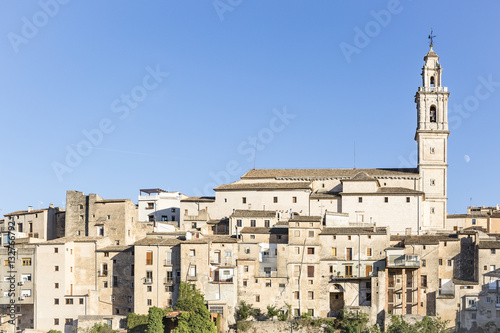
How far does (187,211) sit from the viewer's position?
86.0 metres

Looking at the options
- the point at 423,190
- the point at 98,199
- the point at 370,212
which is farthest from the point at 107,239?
the point at 423,190

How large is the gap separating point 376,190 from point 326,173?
22.5ft

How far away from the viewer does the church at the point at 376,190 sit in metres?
81.2

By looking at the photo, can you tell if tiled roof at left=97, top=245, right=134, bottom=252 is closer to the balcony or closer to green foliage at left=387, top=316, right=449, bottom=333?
the balcony

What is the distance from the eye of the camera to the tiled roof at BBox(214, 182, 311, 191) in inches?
3317

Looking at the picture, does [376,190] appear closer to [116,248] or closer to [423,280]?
[423,280]

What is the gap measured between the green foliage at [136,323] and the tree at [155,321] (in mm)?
1379

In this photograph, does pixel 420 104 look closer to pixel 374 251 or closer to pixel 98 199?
pixel 374 251

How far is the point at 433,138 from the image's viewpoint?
283 ft

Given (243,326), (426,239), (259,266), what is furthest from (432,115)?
(243,326)

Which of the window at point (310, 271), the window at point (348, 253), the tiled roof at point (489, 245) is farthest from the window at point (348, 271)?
the tiled roof at point (489, 245)

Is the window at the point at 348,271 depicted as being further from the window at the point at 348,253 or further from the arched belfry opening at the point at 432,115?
the arched belfry opening at the point at 432,115

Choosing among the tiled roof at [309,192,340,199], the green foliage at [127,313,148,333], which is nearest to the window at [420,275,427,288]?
the tiled roof at [309,192,340,199]

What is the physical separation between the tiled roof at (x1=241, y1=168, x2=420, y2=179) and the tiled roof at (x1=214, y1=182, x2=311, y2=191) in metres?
1.49
